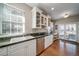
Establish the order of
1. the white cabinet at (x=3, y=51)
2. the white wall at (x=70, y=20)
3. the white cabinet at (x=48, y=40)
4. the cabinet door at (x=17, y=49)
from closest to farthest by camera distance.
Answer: the white cabinet at (x=3, y=51) < the cabinet door at (x=17, y=49) < the white wall at (x=70, y=20) < the white cabinet at (x=48, y=40)

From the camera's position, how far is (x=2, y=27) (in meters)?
Answer: 1.43

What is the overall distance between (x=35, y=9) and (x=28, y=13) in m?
0.18

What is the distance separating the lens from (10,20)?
4.86ft

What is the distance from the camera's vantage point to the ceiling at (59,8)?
4.56 feet

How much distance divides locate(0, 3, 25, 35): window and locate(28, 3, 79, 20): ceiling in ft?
1.10

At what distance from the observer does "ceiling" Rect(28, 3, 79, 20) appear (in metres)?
1.39

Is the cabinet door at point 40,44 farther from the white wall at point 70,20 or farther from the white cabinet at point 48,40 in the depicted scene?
the white wall at point 70,20

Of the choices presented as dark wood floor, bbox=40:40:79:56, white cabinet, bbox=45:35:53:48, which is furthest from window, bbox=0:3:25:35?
white cabinet, bbox=45:35:53:48

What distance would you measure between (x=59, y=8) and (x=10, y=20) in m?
1.00

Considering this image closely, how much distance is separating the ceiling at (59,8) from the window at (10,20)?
334mm

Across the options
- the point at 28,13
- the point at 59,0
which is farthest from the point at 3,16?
the point at 59,0

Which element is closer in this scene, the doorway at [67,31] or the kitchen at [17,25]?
Result: the kitchen at [17,25]

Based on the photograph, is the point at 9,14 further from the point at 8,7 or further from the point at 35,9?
the point at 35,9

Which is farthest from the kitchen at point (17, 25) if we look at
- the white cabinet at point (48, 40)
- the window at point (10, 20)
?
the white cabinet at point (48, 40)
